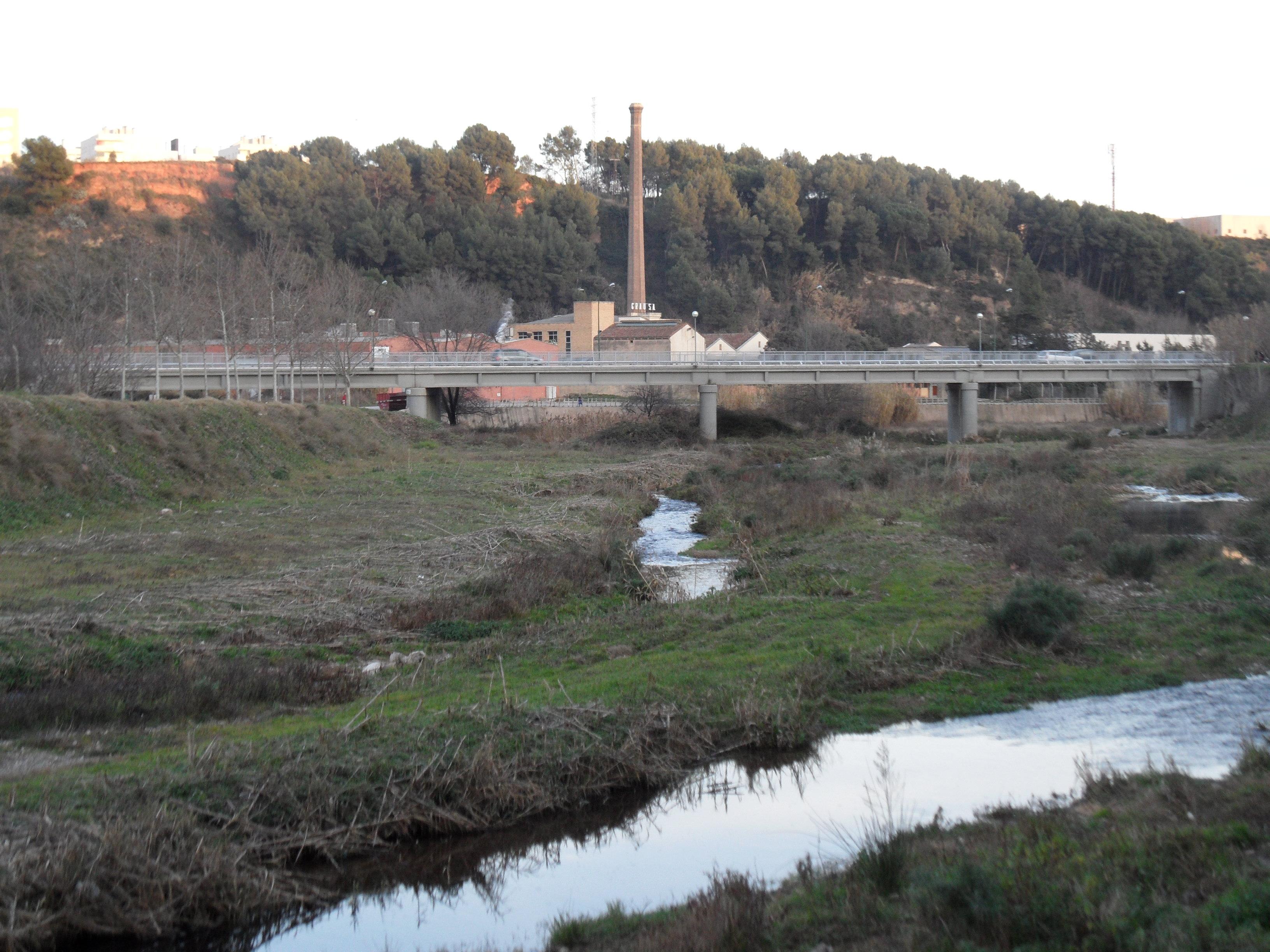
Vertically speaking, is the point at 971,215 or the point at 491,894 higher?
the point at 971,215

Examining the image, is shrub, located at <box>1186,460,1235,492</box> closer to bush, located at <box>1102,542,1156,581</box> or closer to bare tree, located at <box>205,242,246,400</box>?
bush, located at <box>1102,542,1156,581</box>

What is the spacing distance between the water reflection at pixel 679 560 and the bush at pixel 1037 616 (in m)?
5.51

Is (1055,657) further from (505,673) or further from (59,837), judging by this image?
(59,837)

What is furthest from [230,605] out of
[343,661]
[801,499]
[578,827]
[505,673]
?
[801,499]

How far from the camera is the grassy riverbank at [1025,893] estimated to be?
5.95 meters

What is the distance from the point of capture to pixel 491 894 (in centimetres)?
882

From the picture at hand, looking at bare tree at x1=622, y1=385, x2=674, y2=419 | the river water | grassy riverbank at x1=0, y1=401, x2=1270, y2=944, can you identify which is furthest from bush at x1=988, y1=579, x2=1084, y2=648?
bare tree at x1=622, y1=385, x2=674, y2=419

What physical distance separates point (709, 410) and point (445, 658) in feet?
174

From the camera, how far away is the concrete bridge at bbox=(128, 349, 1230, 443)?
6481 cm

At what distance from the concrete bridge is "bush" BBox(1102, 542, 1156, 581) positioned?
46178mm

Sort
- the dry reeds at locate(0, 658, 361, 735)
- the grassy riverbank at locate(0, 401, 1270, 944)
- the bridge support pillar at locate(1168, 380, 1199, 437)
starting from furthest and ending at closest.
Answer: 1. the bridge support pillar at locate(1168, 380, 1199, 437)
2. the dry reeds at locate(0, 658, 361, 735)
3. the grassy riverbank at locate(0, 401, 1270, 944)

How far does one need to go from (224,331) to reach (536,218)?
227 feet

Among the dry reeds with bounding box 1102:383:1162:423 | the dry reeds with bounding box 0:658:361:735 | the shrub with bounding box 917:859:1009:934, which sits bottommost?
the dry reeds with bounding box 0:658:361:735

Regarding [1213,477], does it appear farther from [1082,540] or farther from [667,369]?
[667,369]
